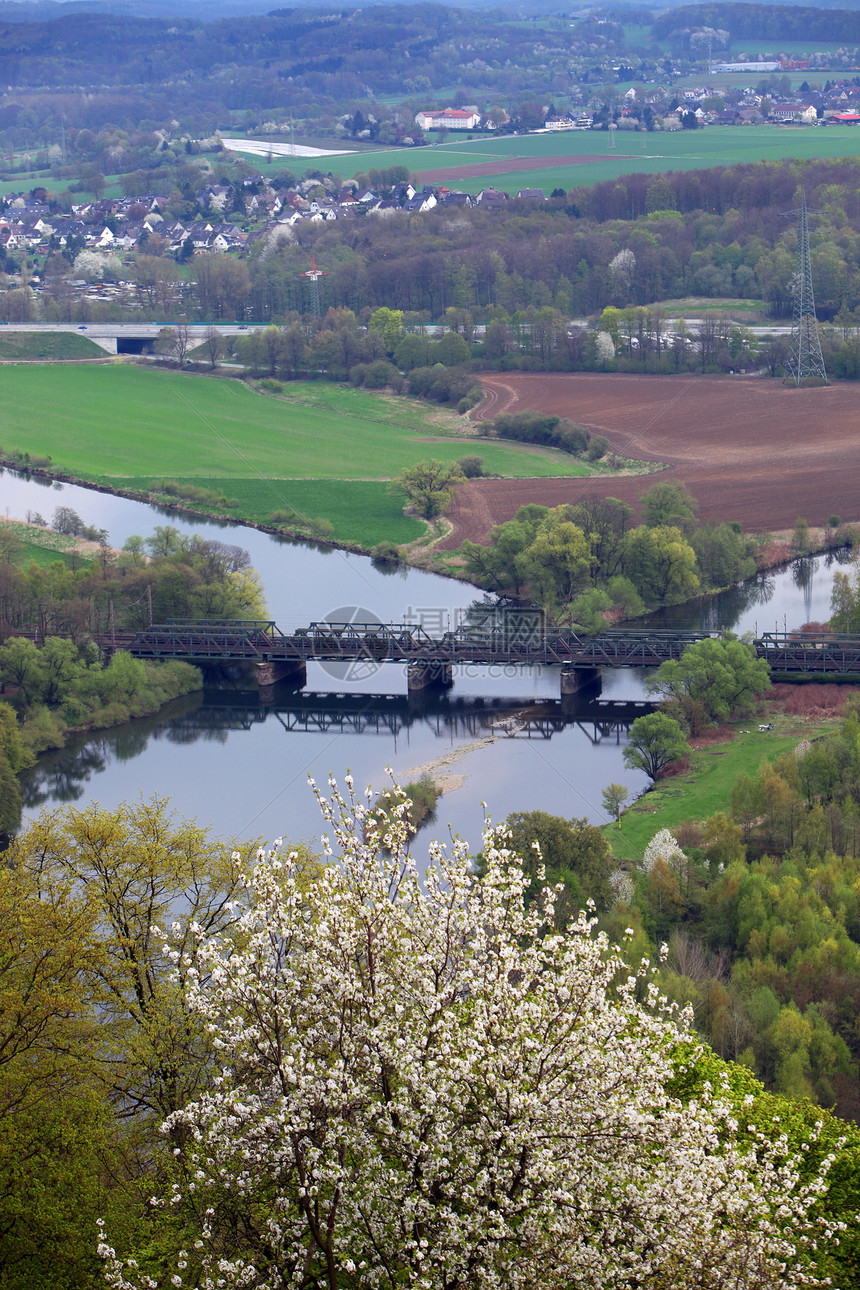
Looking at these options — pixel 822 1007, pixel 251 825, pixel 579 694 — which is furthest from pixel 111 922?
pixel 579 694

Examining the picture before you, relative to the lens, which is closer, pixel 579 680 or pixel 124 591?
pixel 579 680

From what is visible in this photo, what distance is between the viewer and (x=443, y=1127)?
448 inches

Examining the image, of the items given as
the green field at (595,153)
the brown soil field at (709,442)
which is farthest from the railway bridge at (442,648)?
the green field at (595,153)

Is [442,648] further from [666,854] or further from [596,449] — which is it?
[596,449]

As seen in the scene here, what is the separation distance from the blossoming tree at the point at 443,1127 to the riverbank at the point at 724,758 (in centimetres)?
1895

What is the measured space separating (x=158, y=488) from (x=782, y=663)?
3550 centimetres

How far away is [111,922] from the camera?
1917 cm

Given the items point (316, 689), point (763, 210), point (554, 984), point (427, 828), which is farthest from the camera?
point (763, 210)

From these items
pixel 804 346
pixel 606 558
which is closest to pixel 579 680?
pixel 606 558

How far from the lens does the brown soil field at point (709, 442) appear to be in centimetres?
6312

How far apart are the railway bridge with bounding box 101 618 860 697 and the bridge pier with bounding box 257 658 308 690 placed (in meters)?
0.03

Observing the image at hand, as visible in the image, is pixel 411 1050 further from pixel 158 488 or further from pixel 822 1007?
pixel 158 488

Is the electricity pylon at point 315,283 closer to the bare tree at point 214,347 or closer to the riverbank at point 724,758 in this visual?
the bare tree at point 214,347

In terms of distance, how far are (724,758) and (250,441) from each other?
1808 inches
